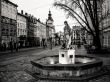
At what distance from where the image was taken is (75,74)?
9023mm

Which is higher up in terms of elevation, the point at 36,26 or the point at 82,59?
the point at 36,26

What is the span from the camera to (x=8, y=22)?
4544cm

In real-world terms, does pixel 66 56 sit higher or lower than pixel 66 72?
higher

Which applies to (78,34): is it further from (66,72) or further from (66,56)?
(66,72)

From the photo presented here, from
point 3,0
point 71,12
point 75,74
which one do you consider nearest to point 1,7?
point 3,0

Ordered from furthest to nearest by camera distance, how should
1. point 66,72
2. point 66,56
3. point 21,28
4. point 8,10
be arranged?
1. point 21,28
2. point 8,10
3. point 66,56
4. point 66,72

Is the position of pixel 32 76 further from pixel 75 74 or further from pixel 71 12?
pixel 71 12

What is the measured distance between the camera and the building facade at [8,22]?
41844mm

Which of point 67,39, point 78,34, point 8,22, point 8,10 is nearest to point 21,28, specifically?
point 8,22

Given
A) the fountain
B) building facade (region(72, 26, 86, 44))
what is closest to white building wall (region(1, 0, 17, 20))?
building facade (region(72, 26, 86, 44))

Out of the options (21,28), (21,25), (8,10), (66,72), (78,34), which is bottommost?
(66,72)

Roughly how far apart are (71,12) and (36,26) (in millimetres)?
48628

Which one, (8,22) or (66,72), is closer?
(66,72)

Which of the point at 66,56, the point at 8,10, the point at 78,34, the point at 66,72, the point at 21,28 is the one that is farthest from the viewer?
the point at 78,34
